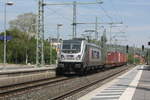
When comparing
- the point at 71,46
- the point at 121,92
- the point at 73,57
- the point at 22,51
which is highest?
the point at 22,51

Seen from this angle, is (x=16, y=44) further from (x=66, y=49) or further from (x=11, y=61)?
(x=66, y=49)

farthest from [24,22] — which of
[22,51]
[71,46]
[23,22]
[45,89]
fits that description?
[45,89]

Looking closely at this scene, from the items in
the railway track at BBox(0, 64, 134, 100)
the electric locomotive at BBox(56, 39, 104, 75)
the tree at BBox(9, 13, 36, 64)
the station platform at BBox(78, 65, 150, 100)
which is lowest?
the station platform at BBox(78, 65, 150, 100)

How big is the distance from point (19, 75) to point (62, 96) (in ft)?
38.0

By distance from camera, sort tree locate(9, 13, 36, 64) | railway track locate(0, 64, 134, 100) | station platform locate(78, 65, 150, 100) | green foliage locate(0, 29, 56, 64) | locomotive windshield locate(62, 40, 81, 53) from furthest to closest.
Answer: tree locate(9, 13, 36, 64), green foliage locate(0, 29, 56, 64), locomotive windshield locate(62, 40, 81, 53), railway track locate(0, 64, 134, 100), station platform locate(78, 65, 150, 100)

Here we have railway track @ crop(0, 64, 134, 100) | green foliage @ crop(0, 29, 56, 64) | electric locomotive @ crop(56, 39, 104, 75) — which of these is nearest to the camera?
railway track @ crop(0, 64, 134, 100)

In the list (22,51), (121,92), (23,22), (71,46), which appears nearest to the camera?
(121,92)

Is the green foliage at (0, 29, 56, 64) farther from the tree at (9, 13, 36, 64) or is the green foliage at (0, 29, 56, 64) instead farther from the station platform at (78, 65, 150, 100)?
the station platform at (78, 65, 150, 100)

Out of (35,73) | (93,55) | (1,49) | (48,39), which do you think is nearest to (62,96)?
(35,73)

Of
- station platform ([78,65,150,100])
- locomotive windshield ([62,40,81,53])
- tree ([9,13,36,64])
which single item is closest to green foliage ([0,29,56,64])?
tree ([9,13,36,64])

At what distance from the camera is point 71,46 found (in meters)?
34.4

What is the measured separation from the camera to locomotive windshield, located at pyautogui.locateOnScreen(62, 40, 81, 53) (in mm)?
34156

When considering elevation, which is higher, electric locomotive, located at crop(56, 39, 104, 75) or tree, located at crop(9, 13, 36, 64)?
tree, located at crop(9, 13, 36, 64)

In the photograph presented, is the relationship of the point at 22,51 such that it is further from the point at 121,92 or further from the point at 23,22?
the point at 121,92
